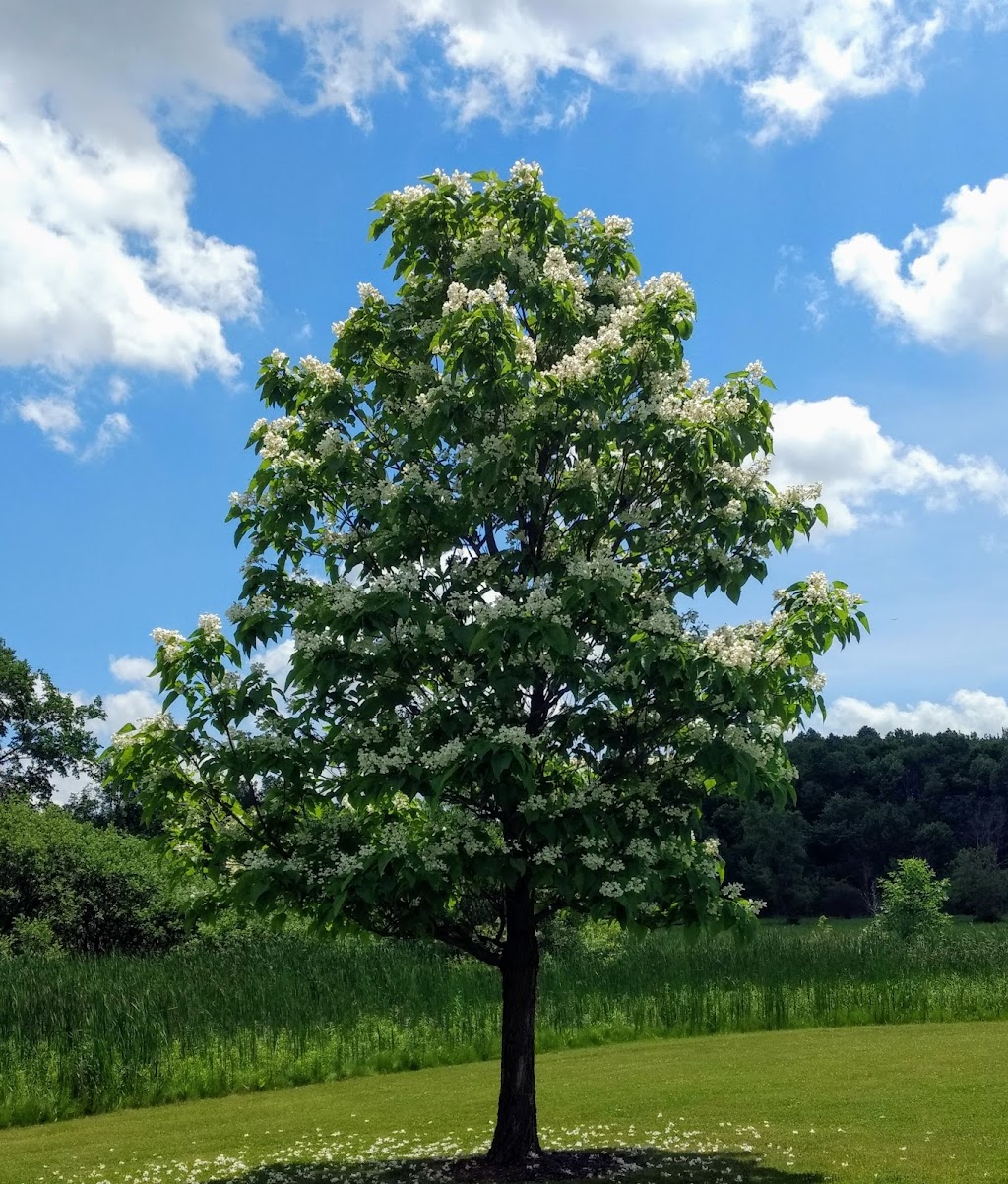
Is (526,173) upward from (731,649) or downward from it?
upward

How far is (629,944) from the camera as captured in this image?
3172cm

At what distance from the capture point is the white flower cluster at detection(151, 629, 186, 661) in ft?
40.9

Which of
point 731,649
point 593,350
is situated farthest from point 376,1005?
point 593,350

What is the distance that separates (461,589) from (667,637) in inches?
91.1

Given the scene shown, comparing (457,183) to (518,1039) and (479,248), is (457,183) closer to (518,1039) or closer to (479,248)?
(479,248)

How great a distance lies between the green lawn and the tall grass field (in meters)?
1.20

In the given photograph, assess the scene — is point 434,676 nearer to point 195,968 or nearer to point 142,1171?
point 142,1171

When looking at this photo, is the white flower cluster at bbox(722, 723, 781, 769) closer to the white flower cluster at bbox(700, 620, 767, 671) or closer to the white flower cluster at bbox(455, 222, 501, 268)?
the white flower cluster at bbox(700, 620, 767, 671)

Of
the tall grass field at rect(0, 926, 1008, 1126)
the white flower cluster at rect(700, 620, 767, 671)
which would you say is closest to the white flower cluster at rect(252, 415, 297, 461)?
the white flower cluster at rect(700, 620, 767, 671)

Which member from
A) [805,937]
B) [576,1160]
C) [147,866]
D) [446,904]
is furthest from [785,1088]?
[147,866]

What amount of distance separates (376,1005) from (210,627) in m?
14.8

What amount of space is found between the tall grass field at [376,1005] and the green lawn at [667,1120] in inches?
47.4

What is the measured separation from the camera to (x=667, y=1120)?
1502 cm

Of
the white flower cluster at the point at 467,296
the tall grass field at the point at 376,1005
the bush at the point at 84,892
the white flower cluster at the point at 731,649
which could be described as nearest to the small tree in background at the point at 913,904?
the tall grass field at the point at 376,1005
